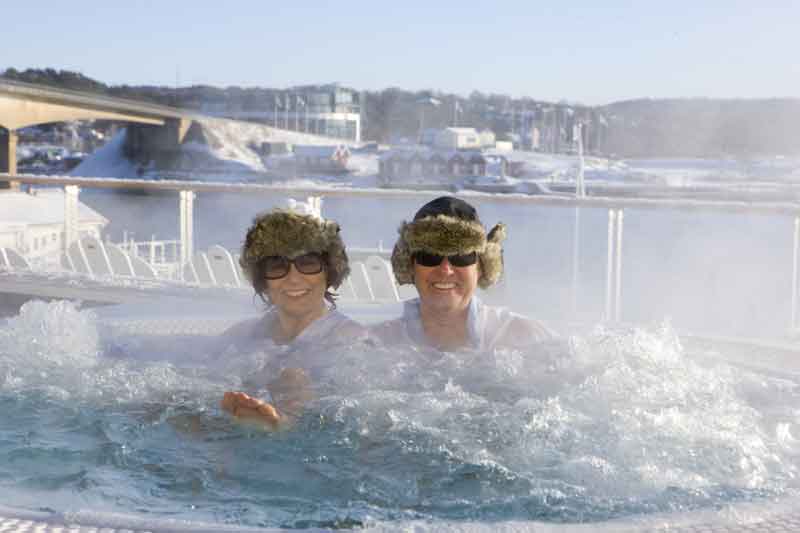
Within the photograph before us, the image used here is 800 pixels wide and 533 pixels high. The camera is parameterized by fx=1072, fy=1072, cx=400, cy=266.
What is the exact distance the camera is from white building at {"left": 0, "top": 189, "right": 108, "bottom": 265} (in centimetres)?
1977

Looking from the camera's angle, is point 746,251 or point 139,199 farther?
point 139,199

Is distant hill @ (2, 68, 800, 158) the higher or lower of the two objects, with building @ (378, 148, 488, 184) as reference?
higher

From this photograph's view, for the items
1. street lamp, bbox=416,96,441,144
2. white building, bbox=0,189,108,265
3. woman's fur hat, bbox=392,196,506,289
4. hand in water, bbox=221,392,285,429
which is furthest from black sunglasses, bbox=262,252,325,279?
street lamp, bbox=416,96,441,144

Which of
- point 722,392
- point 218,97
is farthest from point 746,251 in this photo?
point 218,97

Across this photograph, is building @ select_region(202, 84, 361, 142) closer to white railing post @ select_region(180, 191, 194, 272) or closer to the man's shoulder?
white railing post @ select_region(180, 191, 194, 272)

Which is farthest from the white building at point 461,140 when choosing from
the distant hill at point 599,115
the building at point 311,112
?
the building at point 311,112

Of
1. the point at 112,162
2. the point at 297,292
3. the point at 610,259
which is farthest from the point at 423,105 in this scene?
the point at 297,292

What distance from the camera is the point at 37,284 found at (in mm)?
5664

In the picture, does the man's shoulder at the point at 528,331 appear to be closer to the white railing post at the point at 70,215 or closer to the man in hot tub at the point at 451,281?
the man in hot tub at the point at 451,281

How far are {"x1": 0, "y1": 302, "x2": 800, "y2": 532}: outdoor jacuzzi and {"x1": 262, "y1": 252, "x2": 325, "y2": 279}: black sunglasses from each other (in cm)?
24

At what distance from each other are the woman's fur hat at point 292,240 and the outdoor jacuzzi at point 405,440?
0.25 meters

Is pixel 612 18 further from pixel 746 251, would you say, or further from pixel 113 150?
pixel 113 150

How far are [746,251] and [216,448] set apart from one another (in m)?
33.9

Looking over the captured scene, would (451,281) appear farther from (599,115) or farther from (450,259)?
(599,115)
